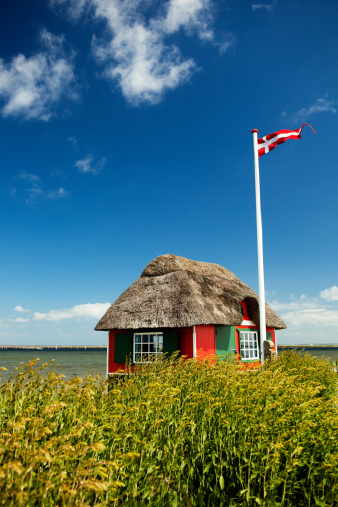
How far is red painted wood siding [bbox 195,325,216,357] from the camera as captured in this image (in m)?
13.0

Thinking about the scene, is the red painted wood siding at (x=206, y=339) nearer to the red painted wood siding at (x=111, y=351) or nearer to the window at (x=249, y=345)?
the window at (x=249, y=345)

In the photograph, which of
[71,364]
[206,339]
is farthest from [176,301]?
[71,364]

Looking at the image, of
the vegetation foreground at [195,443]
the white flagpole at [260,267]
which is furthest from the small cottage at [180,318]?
the vegetation foreground at [195,443]

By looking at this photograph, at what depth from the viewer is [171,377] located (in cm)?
549

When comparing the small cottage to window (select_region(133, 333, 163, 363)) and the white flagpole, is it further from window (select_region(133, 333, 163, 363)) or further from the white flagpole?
the white flagpole

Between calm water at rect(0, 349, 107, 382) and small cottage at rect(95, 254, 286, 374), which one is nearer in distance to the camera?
small cottage at rect(95, 254, 286, 374)

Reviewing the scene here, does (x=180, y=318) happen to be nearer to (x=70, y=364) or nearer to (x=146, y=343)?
(x=146, y=343)

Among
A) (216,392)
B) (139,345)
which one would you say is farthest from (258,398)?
(139,345)

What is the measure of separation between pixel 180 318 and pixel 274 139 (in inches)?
318

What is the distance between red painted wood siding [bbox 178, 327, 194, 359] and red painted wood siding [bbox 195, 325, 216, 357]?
270 millimetres

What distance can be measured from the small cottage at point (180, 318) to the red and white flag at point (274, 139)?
6122mm

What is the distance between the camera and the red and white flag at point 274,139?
44.5ft

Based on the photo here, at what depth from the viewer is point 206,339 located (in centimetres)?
1331

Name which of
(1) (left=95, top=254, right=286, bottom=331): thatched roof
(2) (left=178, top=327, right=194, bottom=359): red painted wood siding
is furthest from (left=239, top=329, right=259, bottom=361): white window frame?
(2) (left=178, top=327, right=194, bottom=359): red painted wood siding
